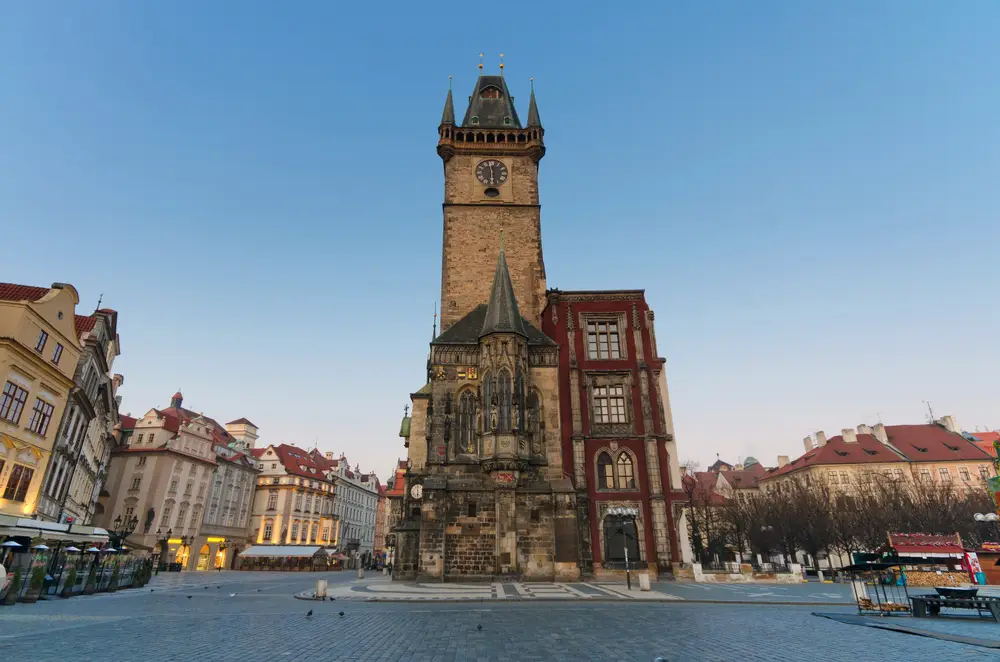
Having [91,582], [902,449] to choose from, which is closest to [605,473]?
[91,582]

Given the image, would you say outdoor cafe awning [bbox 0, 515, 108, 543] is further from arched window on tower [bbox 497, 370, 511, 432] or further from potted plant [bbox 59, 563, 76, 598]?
arched window on tower [bbox 497, 370, 511, 432]

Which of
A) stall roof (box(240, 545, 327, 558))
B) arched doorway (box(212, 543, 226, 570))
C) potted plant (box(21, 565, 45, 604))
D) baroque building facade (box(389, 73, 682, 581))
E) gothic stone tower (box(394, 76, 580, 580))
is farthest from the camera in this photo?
stall roof (box(240, 545, 327, 558))

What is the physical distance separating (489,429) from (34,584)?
19.5 metres

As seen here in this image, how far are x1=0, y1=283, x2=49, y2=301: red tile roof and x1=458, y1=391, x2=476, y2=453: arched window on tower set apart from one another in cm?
2433

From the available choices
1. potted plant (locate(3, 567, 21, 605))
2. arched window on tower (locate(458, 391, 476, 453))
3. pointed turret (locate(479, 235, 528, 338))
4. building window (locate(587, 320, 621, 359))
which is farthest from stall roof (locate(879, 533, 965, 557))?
potted plant (locate(3, 567, 21, 605))

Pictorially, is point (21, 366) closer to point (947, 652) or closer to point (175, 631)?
point (175, 631)

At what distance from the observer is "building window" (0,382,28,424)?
25.1 meters

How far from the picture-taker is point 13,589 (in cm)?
1695

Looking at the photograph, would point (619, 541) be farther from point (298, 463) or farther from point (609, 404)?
point (298, 463)

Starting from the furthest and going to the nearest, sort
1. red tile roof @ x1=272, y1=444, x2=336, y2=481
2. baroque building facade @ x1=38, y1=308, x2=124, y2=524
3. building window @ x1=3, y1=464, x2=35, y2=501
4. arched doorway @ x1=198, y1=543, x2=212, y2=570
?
red tile roof @ x1=272, y1=444, x2=336, y2=481
arched doorway @ x1=198, y1=543, x2=212, y2=570
baroque building facade @ x1=38, y1=308, x2=124, y2=524
building window @ x1=3, y1=464, x2=35, y2=501

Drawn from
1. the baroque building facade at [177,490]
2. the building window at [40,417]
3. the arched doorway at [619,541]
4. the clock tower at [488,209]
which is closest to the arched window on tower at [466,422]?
the clock tower at [488,209]

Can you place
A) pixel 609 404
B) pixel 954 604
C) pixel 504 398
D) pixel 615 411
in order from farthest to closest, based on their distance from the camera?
pixel 609 404 → pixel 615 411 → pixel 504 398 → pixel 954 604

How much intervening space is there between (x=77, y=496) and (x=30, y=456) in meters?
15.1

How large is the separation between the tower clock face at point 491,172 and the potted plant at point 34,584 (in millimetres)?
34580
